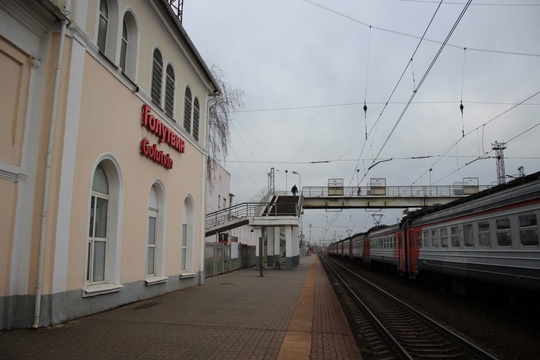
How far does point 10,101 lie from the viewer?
7172mm

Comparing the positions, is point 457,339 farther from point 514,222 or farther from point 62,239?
point 62,239

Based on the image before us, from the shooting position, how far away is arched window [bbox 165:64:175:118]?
1303 centimetres

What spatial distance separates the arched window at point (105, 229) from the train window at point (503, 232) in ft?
28.7

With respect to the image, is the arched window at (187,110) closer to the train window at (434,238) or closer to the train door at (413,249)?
the train window at (434,238)

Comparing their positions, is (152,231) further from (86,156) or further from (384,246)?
(384,246)

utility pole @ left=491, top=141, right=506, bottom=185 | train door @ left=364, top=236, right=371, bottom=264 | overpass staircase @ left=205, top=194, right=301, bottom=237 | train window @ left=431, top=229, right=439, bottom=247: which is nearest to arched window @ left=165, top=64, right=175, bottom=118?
train window @ left=431, top=229, right=439, bottom=247

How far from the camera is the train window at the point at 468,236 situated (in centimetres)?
1138

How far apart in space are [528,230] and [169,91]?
10337 mm

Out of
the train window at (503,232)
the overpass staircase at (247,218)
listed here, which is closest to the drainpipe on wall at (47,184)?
the train window at (503,232)

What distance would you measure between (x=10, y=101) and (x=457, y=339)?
342 inches

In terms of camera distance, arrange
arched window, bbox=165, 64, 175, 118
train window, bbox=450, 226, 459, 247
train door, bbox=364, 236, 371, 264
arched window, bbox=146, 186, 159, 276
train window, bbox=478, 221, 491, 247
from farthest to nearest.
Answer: train door, bbox=364, 236, 371, 264
arched window, bbox=165, 64, 175, 118
train window, bbox=450, 226, 459, 247
arched window, bbox=146, 186, 159, 276
train window, bbox=478, 221, 491, 247

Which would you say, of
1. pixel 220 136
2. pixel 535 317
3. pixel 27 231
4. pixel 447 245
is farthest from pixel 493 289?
pixel 220 136

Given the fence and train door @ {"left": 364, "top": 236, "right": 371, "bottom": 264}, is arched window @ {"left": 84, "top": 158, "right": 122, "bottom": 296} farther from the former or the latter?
train door @ {"left": 364, "top": 236, "right": 371, "bottom": 264}

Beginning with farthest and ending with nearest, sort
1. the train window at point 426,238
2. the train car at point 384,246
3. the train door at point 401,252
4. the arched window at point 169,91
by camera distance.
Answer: the train car at point 384,246, the train door at point 401,252, the train window at point 426,238, the arched window at point 169,91
